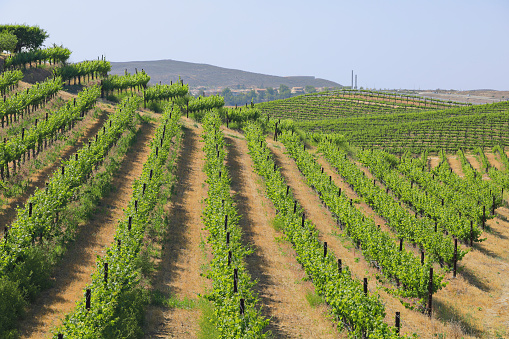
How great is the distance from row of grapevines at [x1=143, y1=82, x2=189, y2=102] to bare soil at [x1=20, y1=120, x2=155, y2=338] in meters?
21.2

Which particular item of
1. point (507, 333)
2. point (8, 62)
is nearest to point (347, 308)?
point (507, 333)

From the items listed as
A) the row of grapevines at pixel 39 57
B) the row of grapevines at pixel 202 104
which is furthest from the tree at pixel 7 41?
the row of grapevines at pixel 202 104

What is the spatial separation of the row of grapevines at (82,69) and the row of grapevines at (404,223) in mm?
33109

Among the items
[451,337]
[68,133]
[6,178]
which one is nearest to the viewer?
[451,337]

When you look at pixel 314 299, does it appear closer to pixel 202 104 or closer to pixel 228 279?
pixel 228 279

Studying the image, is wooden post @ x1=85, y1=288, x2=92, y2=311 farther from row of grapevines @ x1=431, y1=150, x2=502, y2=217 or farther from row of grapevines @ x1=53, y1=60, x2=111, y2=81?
row of grapevines @ x1=53, y1=60, x2=111, y2=81

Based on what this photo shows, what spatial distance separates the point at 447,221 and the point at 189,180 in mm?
16825

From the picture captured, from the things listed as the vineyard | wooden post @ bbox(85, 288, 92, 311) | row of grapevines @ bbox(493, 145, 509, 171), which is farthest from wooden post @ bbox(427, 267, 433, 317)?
row of grapevines @ bbox(493, 145, 509, 171)

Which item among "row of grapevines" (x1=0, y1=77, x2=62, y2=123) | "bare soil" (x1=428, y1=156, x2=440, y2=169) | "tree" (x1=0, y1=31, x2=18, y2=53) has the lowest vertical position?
"bare soil" (x1=428, y1=156, x2=440, y2=169)

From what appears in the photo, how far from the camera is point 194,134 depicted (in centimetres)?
4244

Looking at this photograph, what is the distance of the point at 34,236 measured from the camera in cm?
1758

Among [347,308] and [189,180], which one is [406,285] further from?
[189,180]

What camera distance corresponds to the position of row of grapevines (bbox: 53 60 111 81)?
4885 cm

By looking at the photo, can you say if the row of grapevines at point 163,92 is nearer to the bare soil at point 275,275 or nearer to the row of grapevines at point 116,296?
the bare soil at point 275,275
